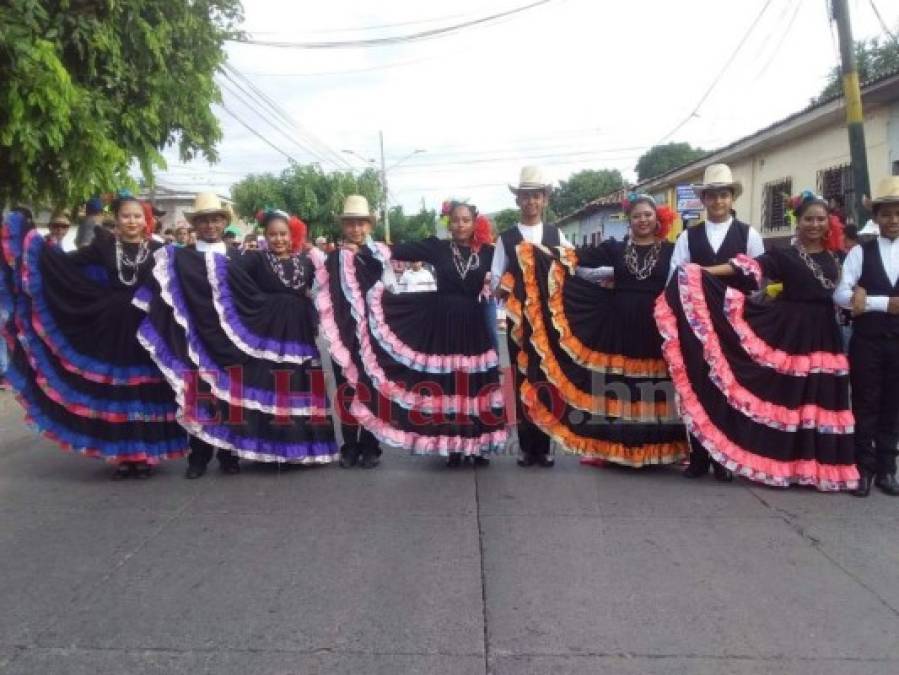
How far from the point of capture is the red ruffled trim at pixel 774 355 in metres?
4.90

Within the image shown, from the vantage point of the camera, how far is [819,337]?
495 cm

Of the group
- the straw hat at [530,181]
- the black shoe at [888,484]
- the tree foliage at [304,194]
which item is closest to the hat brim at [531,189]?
the straw hat at [530,181]

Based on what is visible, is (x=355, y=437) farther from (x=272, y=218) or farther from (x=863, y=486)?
(x=863, y=486)

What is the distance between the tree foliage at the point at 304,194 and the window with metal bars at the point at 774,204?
61.2 feet

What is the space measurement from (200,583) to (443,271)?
8.83ft

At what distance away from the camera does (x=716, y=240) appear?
204 inches

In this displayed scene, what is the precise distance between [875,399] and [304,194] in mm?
30835

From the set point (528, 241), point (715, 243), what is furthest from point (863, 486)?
point (528, 241)

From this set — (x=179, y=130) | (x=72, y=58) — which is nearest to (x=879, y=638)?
(x=72, y=58)

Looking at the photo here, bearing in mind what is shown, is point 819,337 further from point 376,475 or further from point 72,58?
point 72,58

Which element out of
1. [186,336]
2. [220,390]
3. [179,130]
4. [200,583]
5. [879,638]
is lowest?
[879,638]

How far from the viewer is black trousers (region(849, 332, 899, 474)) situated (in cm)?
484

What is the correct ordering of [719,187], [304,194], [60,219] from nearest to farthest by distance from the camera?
[719,187] < [60,219] < [304,194]

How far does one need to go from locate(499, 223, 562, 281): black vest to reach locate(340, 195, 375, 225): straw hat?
0.99m
